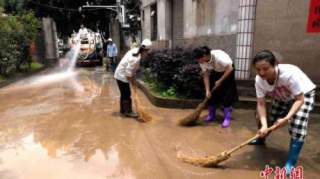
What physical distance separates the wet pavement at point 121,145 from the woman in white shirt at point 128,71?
10.9 inches

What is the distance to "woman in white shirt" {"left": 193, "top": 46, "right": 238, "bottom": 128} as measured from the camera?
5027 millimetres

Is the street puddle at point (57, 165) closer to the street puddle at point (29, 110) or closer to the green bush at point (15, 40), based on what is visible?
the street puddle at point (29, 110)

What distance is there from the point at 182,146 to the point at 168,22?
8.77 m

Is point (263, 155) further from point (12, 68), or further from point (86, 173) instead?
point (12, 68)

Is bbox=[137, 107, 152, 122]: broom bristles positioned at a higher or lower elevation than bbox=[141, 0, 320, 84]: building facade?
lower

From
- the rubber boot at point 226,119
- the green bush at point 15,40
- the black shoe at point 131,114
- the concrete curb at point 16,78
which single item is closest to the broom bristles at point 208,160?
the rubber boot at point 226,119

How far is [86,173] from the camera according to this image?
362 cm

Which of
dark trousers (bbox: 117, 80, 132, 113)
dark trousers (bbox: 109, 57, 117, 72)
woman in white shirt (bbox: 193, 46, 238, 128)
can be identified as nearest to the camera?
woman in white shirt (bbox: 193, 46, 238, 128)

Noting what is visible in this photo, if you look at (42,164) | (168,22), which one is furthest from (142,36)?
(42,164)

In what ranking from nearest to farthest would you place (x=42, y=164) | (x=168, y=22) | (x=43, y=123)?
(x=42, y=164)
(x=43, y=123)
(x=168, y=22)

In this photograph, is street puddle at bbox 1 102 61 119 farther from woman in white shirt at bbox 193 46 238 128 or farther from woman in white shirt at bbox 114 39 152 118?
woman in white shirt at bbox 193 46 238 128

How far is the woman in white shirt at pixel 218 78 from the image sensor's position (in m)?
5.03

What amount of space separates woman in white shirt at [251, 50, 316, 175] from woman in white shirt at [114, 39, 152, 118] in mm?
2732

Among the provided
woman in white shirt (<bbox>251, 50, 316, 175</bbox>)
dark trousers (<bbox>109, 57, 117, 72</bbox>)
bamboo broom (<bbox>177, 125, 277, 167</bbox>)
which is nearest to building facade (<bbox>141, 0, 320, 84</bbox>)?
woman in white shirt (<bbox>251, 50, 316, 175</bbox>)
